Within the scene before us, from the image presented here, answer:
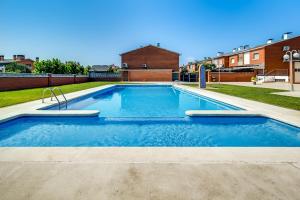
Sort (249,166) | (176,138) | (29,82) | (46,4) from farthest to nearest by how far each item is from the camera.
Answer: (29,82) < (46,4) < (176,138) < (249,166)

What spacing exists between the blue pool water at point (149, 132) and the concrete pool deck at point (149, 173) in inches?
56.9

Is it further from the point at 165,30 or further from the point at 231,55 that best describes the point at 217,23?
the point at 231,55

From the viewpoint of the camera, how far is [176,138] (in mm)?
6066

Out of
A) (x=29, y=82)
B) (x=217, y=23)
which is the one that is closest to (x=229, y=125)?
(x=29, y=82)

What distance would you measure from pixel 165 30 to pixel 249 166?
25669 mm

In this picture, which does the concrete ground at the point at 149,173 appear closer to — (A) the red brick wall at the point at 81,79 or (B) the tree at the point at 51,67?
(A) the red brick wall at the point at 81,79

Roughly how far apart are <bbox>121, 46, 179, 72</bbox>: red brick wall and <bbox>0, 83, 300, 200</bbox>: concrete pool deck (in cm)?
4271

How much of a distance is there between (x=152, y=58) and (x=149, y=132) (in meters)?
41.0

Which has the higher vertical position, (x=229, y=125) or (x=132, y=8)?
(x=132, y=8)

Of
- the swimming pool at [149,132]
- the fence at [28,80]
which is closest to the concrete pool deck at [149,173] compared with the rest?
the swimming pool at [149,132]

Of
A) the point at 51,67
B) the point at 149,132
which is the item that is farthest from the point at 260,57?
the point at 149,132

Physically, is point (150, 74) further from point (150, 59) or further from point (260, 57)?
point (260, 57)

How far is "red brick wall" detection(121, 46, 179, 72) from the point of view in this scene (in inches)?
1820

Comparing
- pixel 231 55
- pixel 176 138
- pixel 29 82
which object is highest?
pixel 231 55
